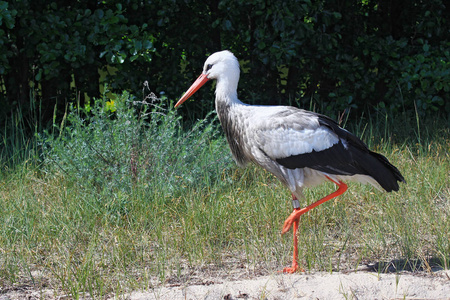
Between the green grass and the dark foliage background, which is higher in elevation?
the dark foliage background

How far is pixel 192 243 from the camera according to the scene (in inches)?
150

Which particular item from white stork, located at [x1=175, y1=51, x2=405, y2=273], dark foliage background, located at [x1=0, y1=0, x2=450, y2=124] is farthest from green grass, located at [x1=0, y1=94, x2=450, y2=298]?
dark foliage background, located at [x1=0, y1=0, x2=450, y2=124]

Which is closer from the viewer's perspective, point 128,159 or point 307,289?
point 307,289

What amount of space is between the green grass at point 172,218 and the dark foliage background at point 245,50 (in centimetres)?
128

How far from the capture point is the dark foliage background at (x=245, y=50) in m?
5.92

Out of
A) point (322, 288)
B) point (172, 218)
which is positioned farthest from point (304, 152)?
point (172, 218)

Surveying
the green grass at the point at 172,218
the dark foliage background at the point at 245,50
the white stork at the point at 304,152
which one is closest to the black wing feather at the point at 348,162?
the white stork at the point at 304,152

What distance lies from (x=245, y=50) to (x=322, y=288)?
4308mm

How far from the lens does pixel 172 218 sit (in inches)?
168

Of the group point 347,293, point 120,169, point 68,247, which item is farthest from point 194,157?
point 347,293

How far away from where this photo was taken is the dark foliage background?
5922 millimetres

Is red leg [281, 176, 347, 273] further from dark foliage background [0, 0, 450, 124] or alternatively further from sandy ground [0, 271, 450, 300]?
dark foliage background [0, 0, 450, 124]

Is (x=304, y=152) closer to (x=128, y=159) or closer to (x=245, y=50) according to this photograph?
(x=128, y=159)

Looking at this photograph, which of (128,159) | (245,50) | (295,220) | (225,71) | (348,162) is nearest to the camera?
(348,162)
